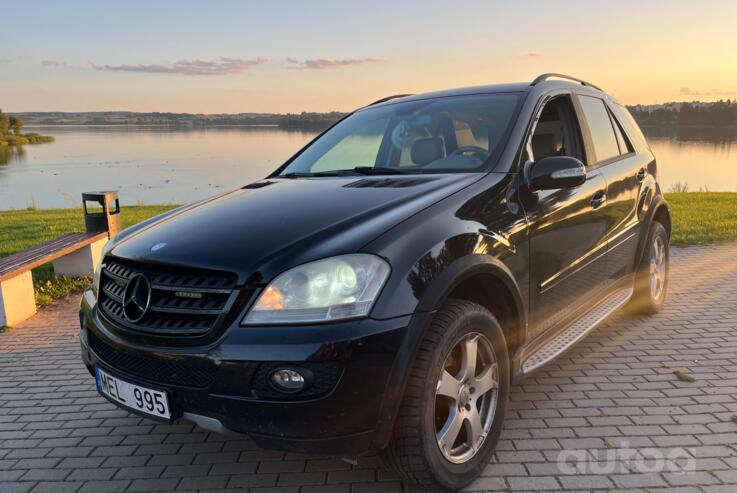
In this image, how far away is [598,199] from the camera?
3621mm

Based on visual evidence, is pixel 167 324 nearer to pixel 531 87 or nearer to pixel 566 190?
pixel 566 190

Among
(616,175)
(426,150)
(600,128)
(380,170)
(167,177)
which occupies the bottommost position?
(167,177)

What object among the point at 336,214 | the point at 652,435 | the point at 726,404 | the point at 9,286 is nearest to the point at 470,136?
the point at 336,214

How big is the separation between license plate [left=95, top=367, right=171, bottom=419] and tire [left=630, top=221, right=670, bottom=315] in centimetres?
376

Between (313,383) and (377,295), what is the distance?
395 millimetres

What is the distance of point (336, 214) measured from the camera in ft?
8.18

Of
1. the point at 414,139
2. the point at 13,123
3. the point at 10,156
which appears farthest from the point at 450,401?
the point at 13,123

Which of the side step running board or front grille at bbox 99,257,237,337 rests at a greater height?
front grille at bbox 99,257,237,337

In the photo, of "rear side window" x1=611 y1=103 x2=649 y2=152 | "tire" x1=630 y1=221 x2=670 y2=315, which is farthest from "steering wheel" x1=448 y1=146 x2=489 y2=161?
"tire" x1=630 y1=221 x2=670 y2=315

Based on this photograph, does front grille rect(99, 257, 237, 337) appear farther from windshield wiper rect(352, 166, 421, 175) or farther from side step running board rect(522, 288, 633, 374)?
side step running board rect(522, 288, 633, 374)

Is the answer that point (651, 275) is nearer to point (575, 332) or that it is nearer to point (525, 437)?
point (575, 332)

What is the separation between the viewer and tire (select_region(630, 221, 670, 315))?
4.55 meters

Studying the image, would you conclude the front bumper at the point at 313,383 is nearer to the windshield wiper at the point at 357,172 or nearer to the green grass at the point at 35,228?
the windshield wiper at the point at 357,172

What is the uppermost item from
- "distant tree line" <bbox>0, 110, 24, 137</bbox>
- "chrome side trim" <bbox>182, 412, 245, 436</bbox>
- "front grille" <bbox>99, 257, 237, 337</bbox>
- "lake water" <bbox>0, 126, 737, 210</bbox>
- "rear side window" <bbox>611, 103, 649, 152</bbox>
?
"distant tree line" <bbox>0, 110, 24, 137</bbox>
